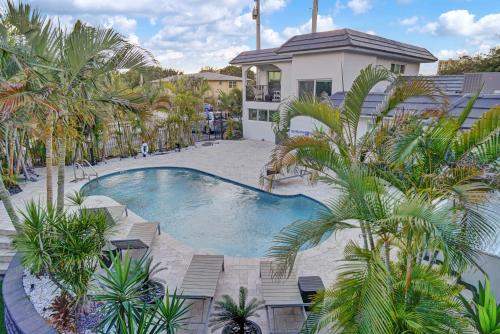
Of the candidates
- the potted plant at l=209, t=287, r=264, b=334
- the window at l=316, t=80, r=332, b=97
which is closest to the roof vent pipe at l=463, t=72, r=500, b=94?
the window at l=316, t=80, r=332, b=97

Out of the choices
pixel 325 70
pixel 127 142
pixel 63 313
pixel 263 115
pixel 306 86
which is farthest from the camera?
pixel 263 115

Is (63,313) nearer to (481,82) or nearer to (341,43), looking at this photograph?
(481,82)

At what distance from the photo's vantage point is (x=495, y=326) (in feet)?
12.1

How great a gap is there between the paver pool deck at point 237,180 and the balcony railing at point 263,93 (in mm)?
3791

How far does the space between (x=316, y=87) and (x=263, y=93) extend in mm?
6932

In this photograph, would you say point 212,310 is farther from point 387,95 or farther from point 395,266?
point 387,95

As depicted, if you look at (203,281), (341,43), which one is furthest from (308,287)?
(341,43)

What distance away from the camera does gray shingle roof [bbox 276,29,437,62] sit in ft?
63.5

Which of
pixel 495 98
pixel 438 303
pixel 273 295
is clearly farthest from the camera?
pixel 495 98

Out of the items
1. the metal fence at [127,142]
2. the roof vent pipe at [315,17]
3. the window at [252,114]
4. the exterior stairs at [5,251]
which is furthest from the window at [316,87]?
the exterior stairs at [5,251]

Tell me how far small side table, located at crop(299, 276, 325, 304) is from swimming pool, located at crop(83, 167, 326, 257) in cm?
354

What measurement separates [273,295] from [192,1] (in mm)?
19836

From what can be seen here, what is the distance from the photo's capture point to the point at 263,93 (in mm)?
28141

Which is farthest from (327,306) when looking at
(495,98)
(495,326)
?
(495,98)
